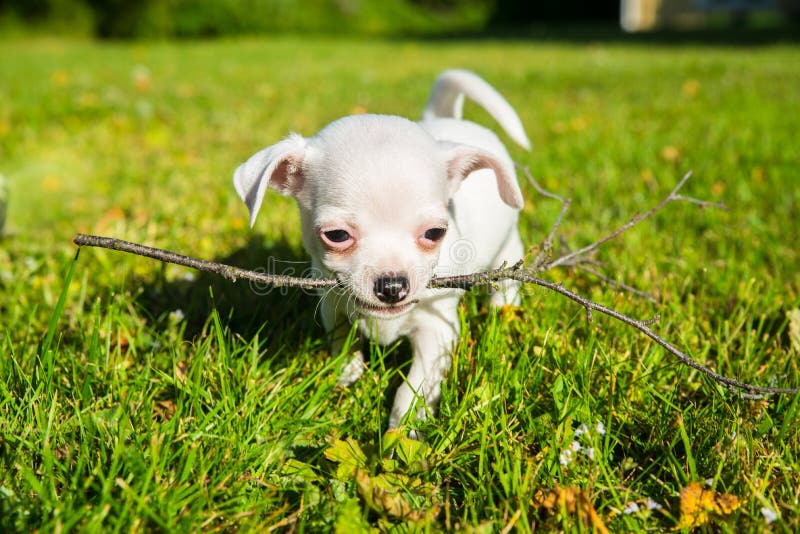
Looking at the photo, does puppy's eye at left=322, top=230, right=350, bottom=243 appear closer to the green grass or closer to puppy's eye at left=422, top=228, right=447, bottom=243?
puppy's eye at left=422, top=228, right=447, bottom=243

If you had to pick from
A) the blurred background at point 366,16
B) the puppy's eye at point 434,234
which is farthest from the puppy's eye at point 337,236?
the blurred background at point 366,16

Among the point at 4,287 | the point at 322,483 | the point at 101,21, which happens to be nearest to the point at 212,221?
the point at 4,287

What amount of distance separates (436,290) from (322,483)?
684 mm

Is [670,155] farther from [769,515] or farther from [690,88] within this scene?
[769,515]

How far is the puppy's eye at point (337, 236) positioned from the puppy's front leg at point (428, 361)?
15.7 inches

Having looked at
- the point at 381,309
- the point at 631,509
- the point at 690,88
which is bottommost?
the point at 631,509

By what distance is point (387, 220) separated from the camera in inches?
74.2

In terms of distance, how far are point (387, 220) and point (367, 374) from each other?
499 millimetres

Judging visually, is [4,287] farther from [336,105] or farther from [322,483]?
[336,105]

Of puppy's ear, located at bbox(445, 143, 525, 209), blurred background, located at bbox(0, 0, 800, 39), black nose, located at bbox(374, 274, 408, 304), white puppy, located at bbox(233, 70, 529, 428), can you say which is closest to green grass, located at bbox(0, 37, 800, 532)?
white puppy, located at bbox(233, 70, 529, 428)

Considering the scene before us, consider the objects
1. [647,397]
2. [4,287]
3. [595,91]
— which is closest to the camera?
[647,397]

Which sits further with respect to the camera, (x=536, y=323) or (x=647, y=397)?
(x=536, y=323)

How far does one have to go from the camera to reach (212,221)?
3.65 metres

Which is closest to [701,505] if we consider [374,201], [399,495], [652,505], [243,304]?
[652,505]
